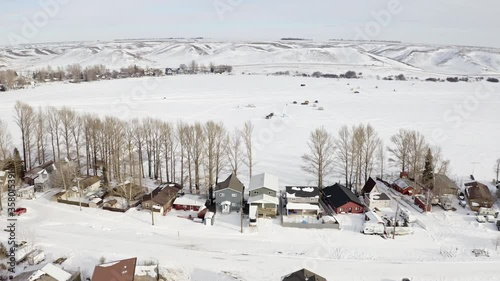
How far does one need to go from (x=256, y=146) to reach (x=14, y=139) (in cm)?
2985

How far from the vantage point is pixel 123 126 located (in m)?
36.5

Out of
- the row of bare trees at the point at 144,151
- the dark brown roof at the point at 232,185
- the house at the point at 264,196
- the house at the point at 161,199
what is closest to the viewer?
the house at the point at 161,199

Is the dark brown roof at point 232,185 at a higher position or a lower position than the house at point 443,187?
higher

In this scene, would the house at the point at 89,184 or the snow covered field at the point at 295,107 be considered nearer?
the house at the point at 89,184

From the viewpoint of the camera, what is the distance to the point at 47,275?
18.4 metres

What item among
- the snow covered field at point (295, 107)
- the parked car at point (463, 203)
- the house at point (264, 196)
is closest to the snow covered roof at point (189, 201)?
the house at point (264, 196)

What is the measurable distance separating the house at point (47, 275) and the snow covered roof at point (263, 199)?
13899 millimetres

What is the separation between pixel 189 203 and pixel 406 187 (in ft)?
63.0

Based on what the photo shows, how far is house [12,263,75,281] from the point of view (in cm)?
1809

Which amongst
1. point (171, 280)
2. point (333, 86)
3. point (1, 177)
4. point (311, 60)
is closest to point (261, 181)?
point (171, 280)

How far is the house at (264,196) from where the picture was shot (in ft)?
94.4

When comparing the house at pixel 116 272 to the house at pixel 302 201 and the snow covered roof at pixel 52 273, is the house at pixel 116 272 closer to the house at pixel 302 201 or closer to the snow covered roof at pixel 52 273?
the snow covered roof at pixel 52 273

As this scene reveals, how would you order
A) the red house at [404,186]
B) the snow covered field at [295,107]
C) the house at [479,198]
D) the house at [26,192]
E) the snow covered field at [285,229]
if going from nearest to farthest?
the snow covered field at [285,229]
the house at [479,198]
the house at [26,192]
the red house at [404,186]
the snow covered field at [295,107]

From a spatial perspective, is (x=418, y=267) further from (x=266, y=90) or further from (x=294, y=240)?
(x=266, y=90)
